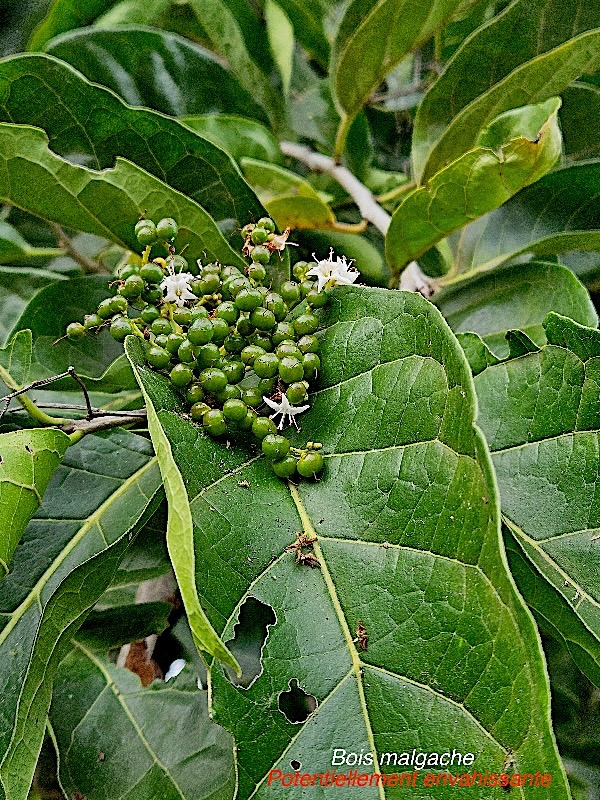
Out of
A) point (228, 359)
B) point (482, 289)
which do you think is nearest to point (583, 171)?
point (482, 289)

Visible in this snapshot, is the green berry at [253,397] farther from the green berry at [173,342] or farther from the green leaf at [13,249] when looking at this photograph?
the green leaf at [13,249]

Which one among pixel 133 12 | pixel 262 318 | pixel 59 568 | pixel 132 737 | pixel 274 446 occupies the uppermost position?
pixel 133 12

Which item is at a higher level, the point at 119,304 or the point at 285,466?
the point at 119,304

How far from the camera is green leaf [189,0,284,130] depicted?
1790 millimetres

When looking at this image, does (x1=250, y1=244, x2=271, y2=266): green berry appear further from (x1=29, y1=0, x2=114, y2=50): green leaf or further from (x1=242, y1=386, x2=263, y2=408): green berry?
(x1=29, y1=0, x2=114, y2=50): green leaf

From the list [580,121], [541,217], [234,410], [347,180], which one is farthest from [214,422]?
[580,121]

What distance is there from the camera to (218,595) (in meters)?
0.80

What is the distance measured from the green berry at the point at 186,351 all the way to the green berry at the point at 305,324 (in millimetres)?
149

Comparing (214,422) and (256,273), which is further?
(256,273)

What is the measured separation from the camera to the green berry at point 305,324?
1009 mm

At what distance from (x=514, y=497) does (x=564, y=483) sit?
0.22 ft

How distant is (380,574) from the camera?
81 cm

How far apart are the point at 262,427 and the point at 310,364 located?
112 millimetres

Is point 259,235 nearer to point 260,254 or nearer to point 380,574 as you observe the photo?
point 260,254
